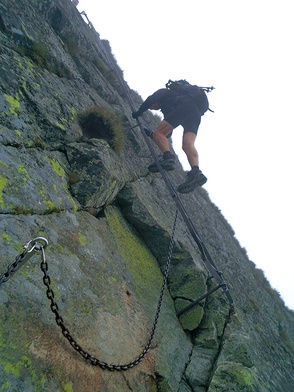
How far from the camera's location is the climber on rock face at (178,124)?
7.03 meters

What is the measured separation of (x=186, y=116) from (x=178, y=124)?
30 centimetres

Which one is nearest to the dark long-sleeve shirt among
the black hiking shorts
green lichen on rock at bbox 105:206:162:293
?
the black hiking shorts

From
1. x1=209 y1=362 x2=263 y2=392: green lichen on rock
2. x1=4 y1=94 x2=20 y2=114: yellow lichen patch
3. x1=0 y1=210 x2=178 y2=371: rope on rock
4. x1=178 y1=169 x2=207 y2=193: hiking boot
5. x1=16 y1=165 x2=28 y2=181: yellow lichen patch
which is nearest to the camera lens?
x1=0 y1=210 x2=178 y2=371: rope on rock

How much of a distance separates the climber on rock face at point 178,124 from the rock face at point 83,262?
741 millimetres

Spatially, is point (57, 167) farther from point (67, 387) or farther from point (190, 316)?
point (190, 316)

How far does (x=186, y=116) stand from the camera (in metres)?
7.69

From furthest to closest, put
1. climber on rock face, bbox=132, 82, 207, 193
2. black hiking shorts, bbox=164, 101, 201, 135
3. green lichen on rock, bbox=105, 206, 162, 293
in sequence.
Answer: black hiking shorts, bbox=164, 101, 201, 135, climber on rock face, bbox=132, 82, 207, 193, green lichen on rock, bbox=105, 206, 162, 293

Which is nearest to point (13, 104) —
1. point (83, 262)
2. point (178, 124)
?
point (83, 262)

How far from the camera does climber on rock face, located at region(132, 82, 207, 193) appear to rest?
7.03 metres

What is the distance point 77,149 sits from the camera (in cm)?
472

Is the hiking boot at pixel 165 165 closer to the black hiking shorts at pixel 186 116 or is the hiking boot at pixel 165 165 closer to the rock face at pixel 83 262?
the rock face at pixel 83 262

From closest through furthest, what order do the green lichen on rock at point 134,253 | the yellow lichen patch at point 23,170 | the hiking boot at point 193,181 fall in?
the yellow lichen patch at point 23,170 < the green lichen on rock at point 134,253 < the hiking boot at point 193,181

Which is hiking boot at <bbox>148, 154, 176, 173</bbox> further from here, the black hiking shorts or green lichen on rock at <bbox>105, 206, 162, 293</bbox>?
green lichen on rock at <bbox>105, 206, 162, 293</bbox>

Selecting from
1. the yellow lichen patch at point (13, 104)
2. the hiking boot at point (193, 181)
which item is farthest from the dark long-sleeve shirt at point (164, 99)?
the yellow lichen patch at point (13, 104)
